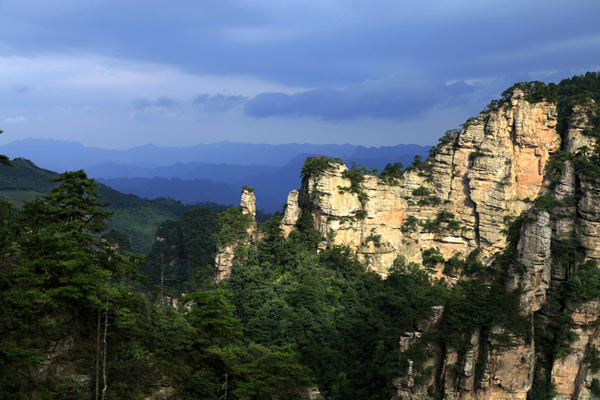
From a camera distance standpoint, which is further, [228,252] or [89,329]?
[228,252]

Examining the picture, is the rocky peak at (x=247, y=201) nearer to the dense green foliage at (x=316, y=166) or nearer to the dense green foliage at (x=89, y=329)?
the dense green foliage at (x=316, y=166)

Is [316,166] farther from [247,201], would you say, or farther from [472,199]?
[472,199]

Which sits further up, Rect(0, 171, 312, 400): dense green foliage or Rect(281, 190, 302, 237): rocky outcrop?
Rect(281, 190, 302, 237): rocky outcrop

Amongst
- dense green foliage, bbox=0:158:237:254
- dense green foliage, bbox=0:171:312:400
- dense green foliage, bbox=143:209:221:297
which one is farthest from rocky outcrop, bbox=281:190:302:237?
dense green foliage, bbox=0:158:237:254

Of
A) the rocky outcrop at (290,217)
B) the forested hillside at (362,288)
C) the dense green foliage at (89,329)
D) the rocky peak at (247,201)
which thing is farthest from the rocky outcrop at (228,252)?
the dense green foliage at (89,329)

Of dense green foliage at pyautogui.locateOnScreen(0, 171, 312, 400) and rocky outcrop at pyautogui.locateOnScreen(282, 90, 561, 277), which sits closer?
dense green foliage at pyautogui.locateOnScreen(0, 171, 312, 400)

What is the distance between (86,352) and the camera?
1579 cm

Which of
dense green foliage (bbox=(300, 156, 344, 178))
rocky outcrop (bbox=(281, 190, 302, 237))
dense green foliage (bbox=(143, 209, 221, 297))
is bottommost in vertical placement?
dense green foliage (bbox=(143, 209, 221, 297))

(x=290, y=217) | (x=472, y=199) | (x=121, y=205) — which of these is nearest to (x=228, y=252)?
(x=290, y=217)

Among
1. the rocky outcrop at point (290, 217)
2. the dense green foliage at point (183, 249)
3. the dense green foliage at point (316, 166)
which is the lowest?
the dense green foliage at point (183, 249)

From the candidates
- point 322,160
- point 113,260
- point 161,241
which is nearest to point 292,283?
point 322,160

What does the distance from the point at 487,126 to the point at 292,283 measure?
2224 cm

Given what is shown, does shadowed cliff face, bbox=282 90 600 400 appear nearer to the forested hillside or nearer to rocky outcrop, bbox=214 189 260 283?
the forested hillside

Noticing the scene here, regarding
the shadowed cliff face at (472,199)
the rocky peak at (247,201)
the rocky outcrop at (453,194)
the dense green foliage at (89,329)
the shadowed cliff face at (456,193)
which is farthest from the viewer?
the rocky peak at (247,201)
